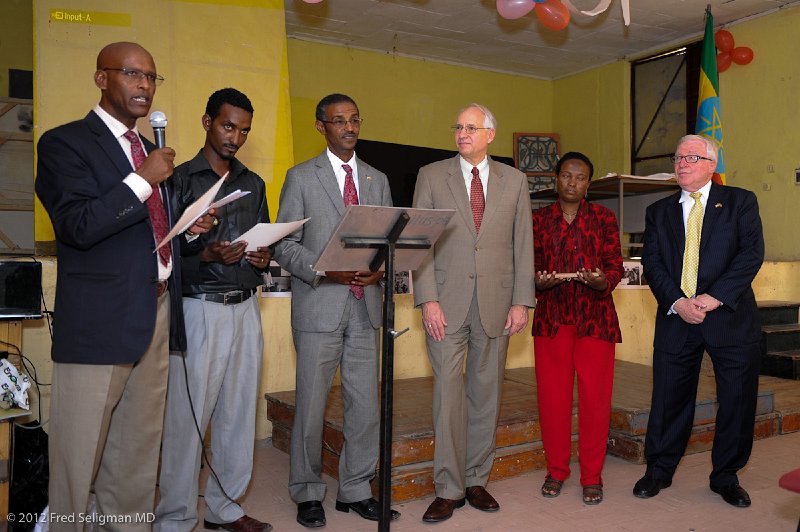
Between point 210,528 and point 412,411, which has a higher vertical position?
point 412,411

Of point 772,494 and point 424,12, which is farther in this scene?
point 424,12

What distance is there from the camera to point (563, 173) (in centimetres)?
358

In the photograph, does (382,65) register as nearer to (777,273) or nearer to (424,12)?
(424,12)

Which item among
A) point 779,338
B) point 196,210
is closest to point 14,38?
point 196,210

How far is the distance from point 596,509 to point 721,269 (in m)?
1.35

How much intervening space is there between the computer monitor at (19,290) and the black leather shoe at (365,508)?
1619 mm

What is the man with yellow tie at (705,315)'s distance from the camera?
11.7 feet

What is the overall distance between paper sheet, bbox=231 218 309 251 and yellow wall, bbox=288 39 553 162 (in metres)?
6.90

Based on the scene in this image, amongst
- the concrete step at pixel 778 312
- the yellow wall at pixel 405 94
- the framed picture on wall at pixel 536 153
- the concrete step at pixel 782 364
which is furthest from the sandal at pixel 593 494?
the framed picture on wall at pixel 536 153

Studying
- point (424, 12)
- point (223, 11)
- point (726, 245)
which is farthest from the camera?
point (424, 12)

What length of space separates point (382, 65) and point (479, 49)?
1.41 meters

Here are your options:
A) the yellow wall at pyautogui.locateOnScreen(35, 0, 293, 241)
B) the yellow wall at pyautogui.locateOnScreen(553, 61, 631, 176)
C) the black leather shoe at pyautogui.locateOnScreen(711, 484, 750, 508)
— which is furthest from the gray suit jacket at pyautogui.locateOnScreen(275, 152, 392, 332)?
the yellow wall at pyautogui.locateOnScreen(553, 61, 631, 176)

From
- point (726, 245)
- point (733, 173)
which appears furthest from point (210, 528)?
point (733, 173)

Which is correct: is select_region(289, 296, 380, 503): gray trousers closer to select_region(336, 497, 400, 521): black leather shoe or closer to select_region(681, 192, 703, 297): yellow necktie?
select_region(336, 497, 400, 521): black leather shoe
